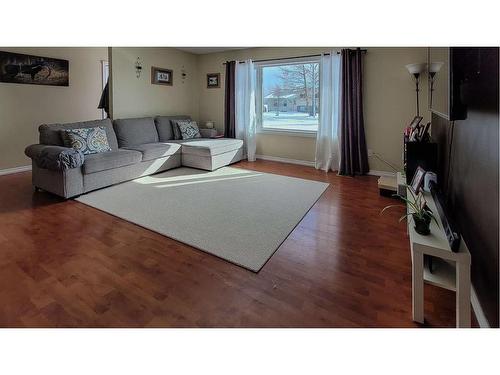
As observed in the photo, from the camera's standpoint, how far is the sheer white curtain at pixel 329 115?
4547mm

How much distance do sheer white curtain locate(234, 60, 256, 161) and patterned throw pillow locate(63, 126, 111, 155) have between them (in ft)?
8.55

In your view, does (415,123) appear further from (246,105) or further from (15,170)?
(15,170)

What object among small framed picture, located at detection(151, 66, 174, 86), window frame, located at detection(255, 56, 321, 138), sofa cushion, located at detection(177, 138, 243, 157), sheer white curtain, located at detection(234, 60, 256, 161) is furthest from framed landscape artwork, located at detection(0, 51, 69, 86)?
window frame, located at detection(255, 56, 321, 138)

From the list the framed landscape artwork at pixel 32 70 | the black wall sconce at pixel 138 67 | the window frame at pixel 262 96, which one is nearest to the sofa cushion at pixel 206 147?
the window frame at pixel 262 96

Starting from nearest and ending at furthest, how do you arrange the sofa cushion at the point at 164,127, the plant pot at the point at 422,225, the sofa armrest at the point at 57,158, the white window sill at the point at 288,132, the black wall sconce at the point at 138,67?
the plant pot at the point at 422,225 < the sofa armrest at the point at 57,158 < the black wall sconce at the point at 138,67 < the sofa cushion at the point at 164,127 < the white window sill at the point at 288,132

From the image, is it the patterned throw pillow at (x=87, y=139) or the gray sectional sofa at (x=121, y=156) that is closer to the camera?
the gray sectional sofa at (x=121, y=156)

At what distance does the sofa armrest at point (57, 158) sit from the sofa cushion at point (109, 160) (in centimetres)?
12

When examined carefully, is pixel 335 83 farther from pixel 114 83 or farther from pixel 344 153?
pixel 114 83

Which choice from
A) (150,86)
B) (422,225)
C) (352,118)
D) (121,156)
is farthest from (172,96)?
(422,225)

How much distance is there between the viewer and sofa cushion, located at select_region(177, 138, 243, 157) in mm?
4602

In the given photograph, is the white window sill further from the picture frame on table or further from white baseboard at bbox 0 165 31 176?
white baseboard at bbox 0 165 31 176

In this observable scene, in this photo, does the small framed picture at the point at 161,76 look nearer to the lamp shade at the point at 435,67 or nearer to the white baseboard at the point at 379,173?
the white baseboard at the point at 379,173

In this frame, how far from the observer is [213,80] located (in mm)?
6059
